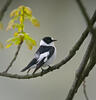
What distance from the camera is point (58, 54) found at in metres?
4.41

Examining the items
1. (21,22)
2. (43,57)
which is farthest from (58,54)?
(21,22)

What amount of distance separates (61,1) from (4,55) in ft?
3.43

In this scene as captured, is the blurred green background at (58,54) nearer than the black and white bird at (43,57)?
No

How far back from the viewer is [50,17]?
15.9 ft

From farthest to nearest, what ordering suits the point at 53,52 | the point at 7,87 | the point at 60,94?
the point at 7,87, the point at 60,94, the point at 53,52

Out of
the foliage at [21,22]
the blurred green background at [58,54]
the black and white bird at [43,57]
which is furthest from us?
the blurred green background at [58,54]

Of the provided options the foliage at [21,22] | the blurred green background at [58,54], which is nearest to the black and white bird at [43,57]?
the foliage at [21,22]

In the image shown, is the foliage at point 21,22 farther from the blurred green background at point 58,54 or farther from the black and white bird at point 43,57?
the blurred green background at point 58,54

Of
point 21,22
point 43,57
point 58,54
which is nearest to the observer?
point 21,22

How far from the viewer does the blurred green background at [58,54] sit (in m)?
4.41

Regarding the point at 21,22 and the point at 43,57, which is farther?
the point at 43,57

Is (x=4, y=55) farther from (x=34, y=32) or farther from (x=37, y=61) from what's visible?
(x=37, y=61)

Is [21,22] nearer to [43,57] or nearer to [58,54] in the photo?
[43,57]

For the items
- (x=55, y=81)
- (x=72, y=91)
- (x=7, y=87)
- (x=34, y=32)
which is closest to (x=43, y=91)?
(x=55, y=81)
